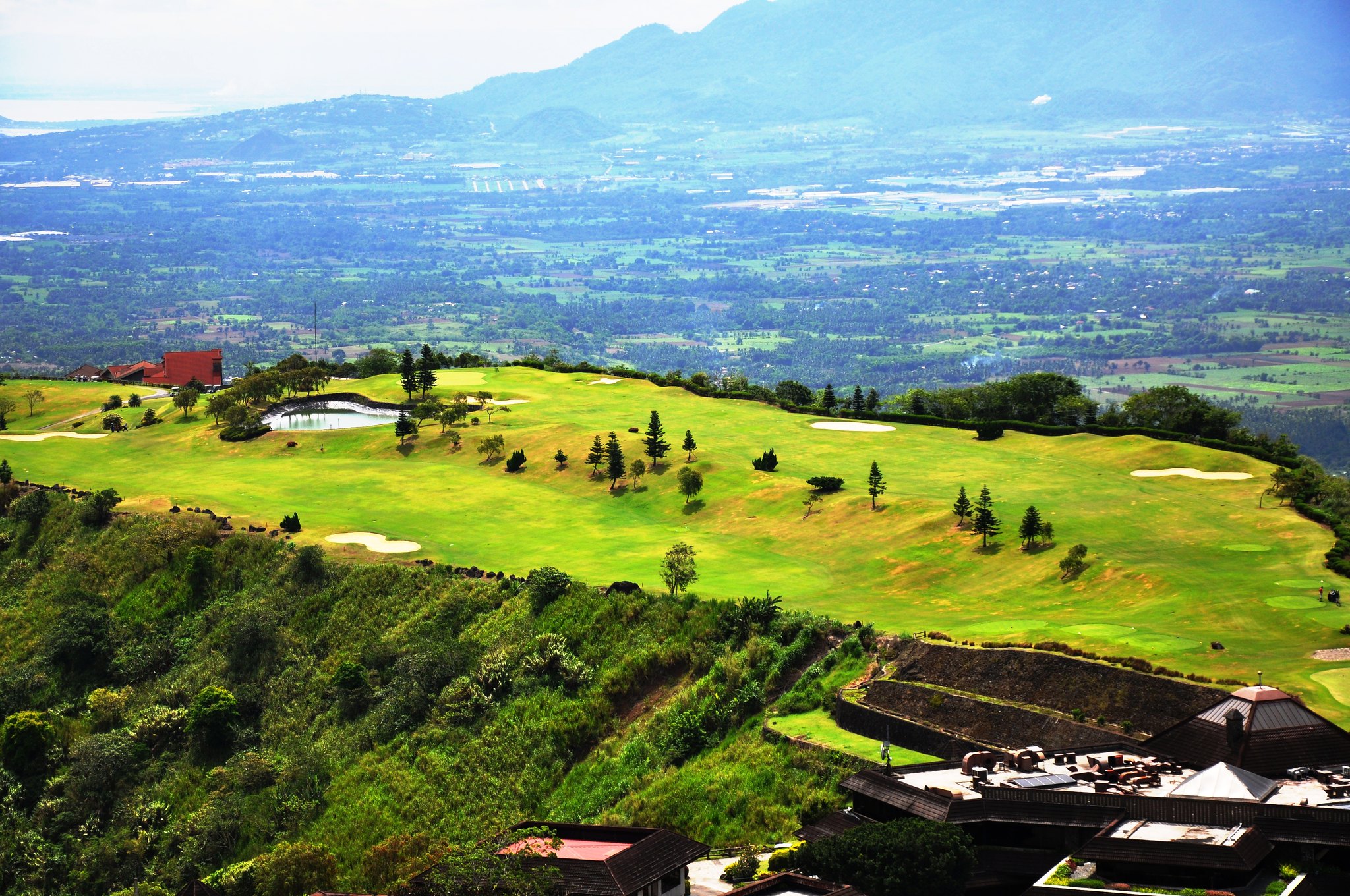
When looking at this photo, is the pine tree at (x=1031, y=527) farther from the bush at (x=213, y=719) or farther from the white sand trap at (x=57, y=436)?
the white sand trap at (x=57, y=436)

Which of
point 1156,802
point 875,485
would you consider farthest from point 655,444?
point 1156,802

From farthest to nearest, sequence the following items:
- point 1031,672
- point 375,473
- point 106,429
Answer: point 106,429, point 375,473, point 1031,672

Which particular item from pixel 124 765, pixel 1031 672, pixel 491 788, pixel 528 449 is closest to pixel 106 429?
pixel 528 449

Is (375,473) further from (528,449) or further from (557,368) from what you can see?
(557,368)

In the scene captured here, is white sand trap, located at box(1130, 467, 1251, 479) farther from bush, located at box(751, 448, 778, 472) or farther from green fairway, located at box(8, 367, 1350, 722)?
bush, located at box(751, 448, 778, 472)

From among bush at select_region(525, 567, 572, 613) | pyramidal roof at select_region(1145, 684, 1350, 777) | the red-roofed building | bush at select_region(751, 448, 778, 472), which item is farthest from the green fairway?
the red-roofed building

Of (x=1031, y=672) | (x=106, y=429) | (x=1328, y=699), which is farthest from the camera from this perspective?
(x=106, y=429)

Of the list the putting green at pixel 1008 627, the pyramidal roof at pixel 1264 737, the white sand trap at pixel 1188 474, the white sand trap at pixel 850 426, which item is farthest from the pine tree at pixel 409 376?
the pyramidal roof at pixel 1264 737

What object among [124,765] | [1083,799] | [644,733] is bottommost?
[124,765]
